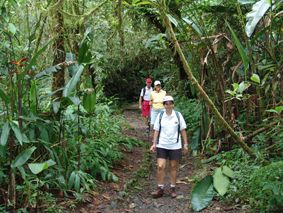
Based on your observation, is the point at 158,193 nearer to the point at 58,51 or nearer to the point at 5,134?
the point at 5,134

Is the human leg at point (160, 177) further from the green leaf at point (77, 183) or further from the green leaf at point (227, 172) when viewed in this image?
the green leaf at point (77, 183)

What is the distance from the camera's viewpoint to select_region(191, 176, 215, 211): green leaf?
507 centimetres

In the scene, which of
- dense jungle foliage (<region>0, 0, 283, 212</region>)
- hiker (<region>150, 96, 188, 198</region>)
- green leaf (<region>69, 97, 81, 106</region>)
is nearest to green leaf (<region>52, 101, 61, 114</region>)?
dense jungle foliage (<region>0, 0, 283, 212</region>)

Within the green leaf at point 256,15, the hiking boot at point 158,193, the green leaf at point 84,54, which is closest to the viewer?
the green leaf at point 256,15

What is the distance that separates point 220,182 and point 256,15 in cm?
242

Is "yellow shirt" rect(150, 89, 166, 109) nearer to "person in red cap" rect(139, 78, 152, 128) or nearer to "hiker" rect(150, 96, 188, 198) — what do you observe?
"person in red cap" rect(139, 78, 152, 128)

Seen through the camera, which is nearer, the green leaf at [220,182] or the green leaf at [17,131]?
the green leaf at [17,131]

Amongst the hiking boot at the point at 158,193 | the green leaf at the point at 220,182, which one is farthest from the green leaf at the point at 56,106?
the green leaf at the point at 220,182

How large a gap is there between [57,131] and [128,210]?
55.8 inches

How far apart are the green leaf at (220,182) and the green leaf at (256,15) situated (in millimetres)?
2250

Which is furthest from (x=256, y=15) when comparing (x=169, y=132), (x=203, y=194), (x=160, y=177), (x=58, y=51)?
(x=58, y=51)

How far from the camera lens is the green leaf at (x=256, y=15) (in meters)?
3.69

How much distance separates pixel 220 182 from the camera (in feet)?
17.4

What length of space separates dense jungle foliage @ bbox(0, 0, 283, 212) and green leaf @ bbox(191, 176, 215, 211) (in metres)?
0.05
